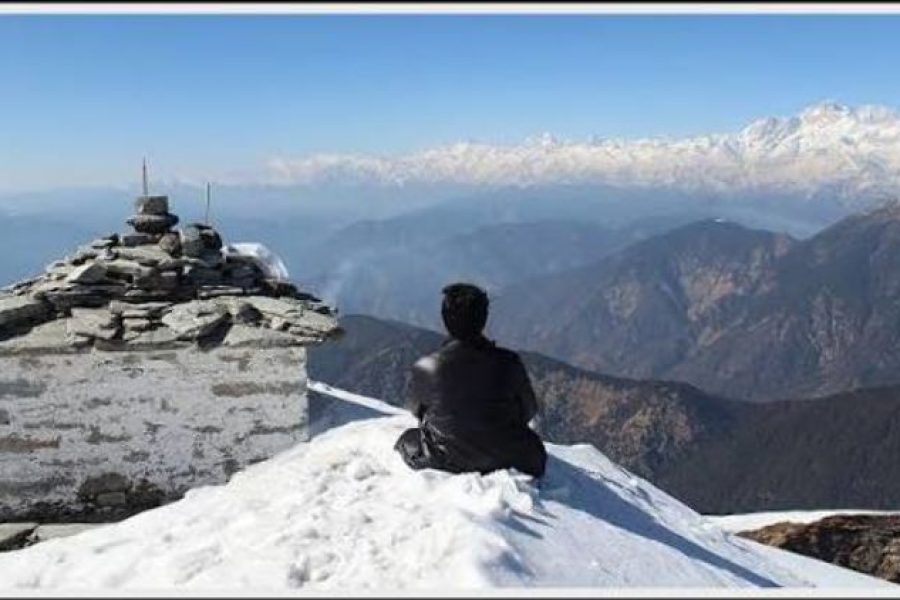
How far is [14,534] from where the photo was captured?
479 inches

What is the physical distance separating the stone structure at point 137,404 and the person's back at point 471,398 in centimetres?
317

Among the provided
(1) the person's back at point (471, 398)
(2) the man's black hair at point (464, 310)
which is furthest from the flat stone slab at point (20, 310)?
(2) the man's black hair at point (464, 310)

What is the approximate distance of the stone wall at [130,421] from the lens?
1284 cm

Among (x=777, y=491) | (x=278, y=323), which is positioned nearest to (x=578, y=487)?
(x=278, y=323)

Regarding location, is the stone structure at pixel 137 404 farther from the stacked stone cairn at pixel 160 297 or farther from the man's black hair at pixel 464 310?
the man's black hair at pixel 464 310

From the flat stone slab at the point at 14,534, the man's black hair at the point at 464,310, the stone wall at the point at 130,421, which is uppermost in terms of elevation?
the man's black hair at the point at 464,310

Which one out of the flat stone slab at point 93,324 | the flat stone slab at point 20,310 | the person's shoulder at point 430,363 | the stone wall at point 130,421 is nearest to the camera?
the person's shoulder at point 430,363

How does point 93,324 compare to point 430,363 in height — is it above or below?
below

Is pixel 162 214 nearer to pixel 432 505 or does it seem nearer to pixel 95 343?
pixel 95 343

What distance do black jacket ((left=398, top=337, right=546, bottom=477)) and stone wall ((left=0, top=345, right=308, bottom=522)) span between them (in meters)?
3.27

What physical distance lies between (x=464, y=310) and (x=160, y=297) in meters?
5.80

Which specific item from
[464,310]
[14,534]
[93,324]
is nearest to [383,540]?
[464,310]

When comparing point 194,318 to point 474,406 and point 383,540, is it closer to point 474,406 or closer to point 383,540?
point 474,406

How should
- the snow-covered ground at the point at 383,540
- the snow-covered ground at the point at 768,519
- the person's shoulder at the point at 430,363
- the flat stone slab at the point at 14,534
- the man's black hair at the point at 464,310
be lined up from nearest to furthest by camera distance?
the snow-covered ground at the point at 383,540 → the man's black hair at the point at 464,310 → the person's shoulder at the point at 430,363 → the flat stone slab at the point at 14,534 → the snow-covered ground at the point at 768,519
